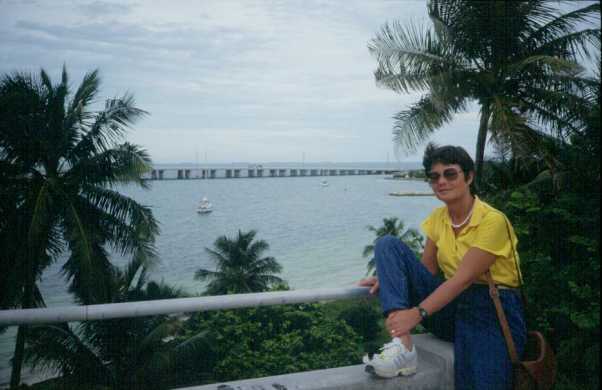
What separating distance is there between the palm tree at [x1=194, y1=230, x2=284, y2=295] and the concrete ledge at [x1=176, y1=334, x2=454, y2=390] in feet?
75.9

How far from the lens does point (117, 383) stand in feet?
47.5

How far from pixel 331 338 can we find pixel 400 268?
1936 centimetres

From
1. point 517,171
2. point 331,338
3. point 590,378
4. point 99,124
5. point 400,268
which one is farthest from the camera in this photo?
point 331,338

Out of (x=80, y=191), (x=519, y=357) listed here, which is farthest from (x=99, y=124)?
(x=519, y=357)

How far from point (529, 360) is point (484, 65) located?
43.5 feet

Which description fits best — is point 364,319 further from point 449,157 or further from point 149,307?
point 149,307

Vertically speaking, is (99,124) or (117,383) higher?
(99,124)

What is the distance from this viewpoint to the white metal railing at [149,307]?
2.08m

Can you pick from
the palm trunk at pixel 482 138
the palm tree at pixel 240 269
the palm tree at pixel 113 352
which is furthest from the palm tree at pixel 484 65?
the palm tree at pixel 240 269

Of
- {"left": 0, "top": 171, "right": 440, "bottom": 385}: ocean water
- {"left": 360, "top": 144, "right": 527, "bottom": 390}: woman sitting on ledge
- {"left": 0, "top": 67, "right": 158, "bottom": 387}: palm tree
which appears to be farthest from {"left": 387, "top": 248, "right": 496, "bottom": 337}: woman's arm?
{"left": 0, "top": 171, "right": 440, "bottom": 385}: ocean water

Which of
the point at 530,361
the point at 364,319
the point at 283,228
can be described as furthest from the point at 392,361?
the point at 283,228

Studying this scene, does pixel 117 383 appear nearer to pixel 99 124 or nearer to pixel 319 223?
pixel 99 124

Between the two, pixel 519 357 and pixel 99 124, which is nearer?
pixel 519 357

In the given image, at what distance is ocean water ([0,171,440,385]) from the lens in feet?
149
